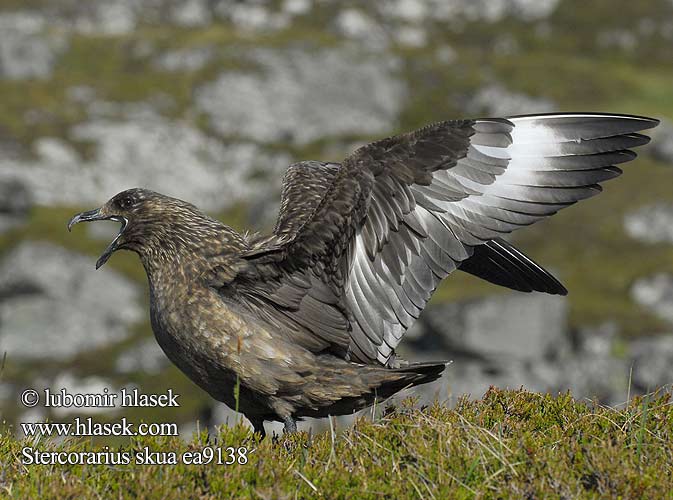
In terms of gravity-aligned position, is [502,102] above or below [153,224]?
below

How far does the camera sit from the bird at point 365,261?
687 cm

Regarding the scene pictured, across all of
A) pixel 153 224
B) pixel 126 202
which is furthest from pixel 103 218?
pixel 153 224

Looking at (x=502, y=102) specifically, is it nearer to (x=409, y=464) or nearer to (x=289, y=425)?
(x=289, y=425)

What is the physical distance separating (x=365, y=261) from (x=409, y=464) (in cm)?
197

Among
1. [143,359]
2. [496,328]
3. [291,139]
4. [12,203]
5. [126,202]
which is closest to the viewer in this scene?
[126,202]

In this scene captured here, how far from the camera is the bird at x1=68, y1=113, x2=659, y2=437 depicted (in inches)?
270

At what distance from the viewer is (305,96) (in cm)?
13112

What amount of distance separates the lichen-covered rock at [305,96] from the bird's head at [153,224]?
113 meters

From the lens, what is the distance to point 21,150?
331 feet

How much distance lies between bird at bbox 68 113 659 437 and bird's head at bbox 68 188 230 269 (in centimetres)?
11

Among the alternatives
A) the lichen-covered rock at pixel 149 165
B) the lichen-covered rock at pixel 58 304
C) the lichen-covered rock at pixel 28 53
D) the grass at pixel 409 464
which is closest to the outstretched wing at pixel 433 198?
the grass at pixel 409 464

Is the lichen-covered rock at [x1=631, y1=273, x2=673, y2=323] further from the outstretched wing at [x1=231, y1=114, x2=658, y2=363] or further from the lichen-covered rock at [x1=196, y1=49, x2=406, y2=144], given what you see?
the outstretched wing at [x1=231, y1=114, x2=658, y2=363]

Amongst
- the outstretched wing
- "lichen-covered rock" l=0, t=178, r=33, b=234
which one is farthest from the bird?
"lichen-covered rock" l=0, t=178, r=33, b=234

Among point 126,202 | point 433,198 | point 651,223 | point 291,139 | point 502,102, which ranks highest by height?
point 433,198
